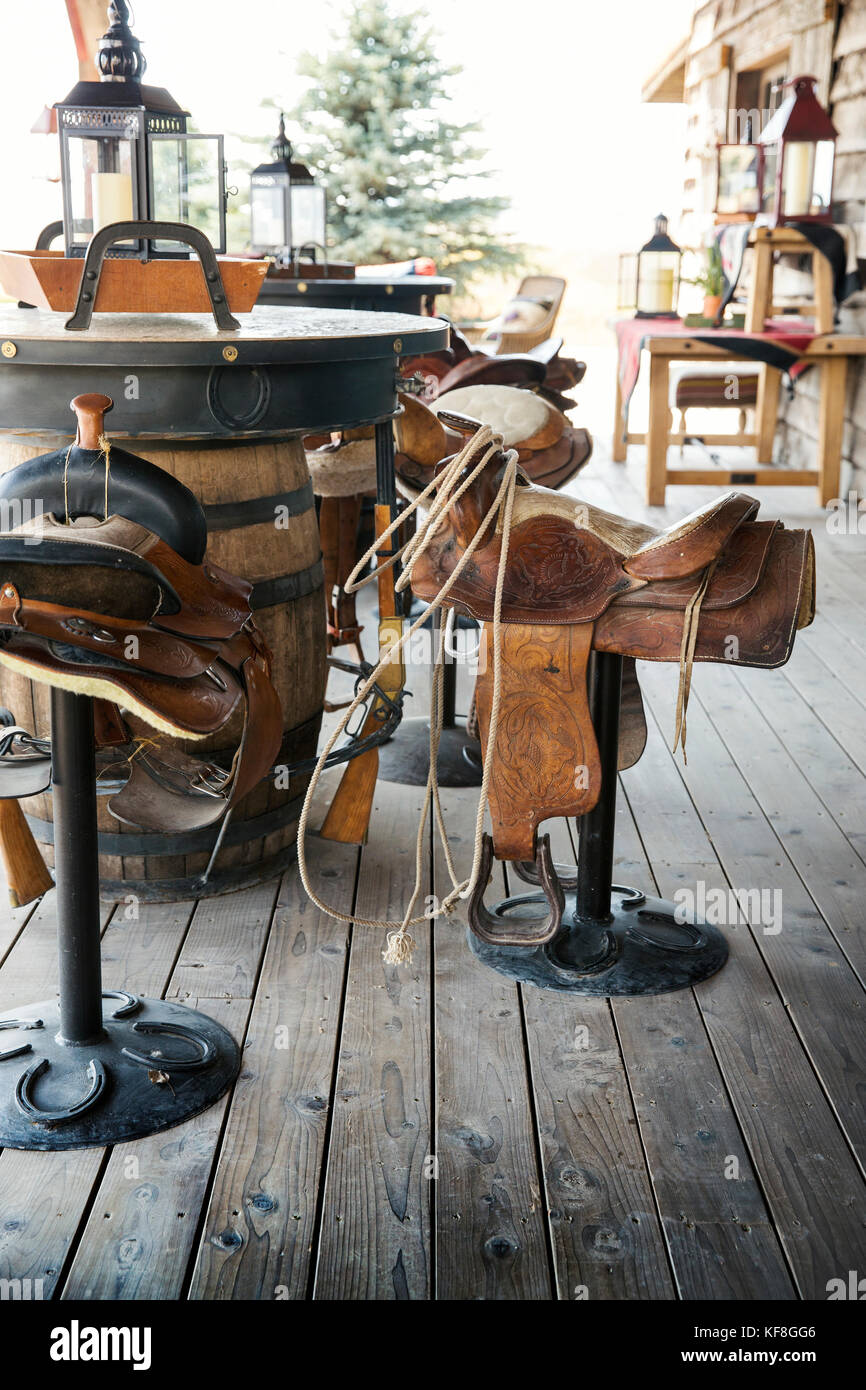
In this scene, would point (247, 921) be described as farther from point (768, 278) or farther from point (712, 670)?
point (768, 278)

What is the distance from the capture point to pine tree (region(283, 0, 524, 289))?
10.0 meters

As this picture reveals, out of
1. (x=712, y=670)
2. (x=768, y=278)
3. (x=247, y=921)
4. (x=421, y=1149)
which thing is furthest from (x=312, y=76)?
(x=421, y=1149)

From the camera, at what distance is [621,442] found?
7422 mm

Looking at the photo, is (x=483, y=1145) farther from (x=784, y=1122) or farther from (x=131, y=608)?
(x=131, y=608)

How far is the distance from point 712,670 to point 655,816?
1.22m

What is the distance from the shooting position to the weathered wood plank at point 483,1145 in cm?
146

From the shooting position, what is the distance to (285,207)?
177 inches

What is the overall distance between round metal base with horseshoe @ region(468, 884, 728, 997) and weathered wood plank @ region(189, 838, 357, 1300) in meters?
0.31

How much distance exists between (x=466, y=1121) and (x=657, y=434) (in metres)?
4.80

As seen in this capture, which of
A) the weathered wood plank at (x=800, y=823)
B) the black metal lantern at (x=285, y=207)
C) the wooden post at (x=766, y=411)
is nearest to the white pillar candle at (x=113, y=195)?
the weathered wood plank at (x=800, y=823)

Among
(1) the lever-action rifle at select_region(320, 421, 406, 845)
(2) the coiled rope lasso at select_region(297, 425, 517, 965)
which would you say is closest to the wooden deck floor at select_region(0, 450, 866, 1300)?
(1) the lever-action rifle at select_region(320, 421, 406, 845)

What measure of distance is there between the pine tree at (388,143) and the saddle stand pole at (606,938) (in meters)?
8.91

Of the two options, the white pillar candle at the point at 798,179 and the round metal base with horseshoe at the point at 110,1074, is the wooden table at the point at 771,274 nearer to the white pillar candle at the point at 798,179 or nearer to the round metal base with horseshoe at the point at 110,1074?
the white pillar candle at the point at 798,179

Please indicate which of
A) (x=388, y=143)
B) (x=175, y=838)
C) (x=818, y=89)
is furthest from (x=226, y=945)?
(x=388, y=143)
